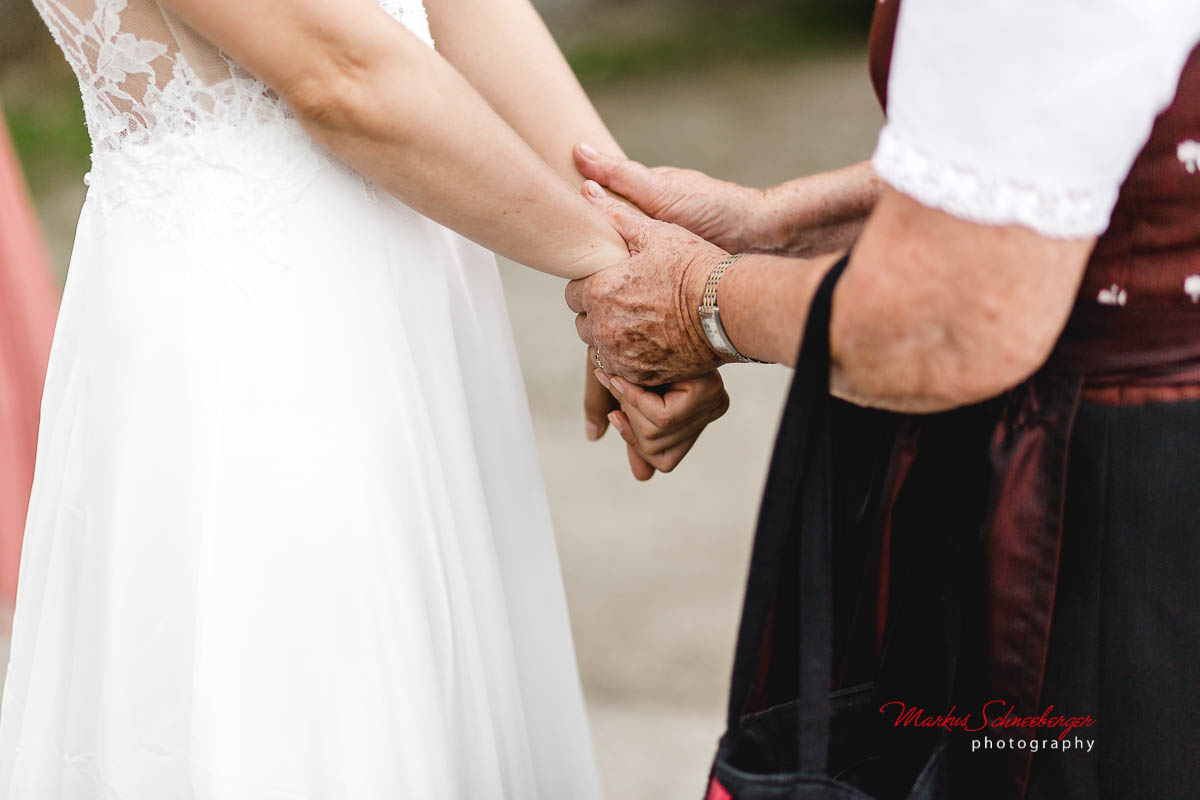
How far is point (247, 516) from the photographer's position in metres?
1.23

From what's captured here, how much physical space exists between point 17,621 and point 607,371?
88 centimetres

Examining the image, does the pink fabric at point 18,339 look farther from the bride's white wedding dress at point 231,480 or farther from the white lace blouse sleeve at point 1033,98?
the white lace blouse sleeve at point 1033,98

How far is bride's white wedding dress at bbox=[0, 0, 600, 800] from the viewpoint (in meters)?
1.23

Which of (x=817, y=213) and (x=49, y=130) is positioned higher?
(x=49, y=130)

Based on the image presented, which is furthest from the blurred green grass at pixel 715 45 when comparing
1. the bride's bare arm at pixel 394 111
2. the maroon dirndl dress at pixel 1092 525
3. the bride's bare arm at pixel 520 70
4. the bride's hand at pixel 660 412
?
the maroon dirndl dress at pixel 1092 525

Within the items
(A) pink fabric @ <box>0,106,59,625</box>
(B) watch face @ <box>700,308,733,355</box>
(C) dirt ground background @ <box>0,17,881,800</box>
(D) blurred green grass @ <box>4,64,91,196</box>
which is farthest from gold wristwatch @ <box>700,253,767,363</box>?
(D) blurred green grass @ <box>4,64,91,196</box>

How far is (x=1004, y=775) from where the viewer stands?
46.3 inches

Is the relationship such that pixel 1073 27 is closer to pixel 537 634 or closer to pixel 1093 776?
pixel 1093 776

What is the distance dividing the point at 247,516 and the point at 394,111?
0.49 meters

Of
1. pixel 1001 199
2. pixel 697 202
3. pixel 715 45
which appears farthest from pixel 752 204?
pixel 715 45

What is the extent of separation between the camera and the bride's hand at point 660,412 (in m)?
1.55

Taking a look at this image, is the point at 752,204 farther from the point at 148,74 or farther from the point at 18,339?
the point at 18,339

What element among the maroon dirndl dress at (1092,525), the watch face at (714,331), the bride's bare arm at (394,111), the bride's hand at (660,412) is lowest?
the maroon dirndl dress at (1092,525)

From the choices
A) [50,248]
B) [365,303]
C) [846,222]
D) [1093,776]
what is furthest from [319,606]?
[50,248]
